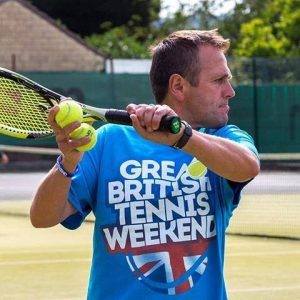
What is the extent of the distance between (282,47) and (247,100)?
44.4 ft

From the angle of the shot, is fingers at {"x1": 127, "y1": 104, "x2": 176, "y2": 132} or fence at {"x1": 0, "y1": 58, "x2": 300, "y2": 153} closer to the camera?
fingers at {"x1": 127, "y1": 104, "x2": 176, "y2": 132}

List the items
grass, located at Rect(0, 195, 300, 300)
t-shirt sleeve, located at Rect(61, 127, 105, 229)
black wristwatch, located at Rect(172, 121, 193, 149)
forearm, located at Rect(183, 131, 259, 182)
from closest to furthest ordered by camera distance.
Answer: black wristwatch, located at Rect(172, 121, 193, 149), forearm, located at Rect(183, 131, 259, 182), t-shirt sleeve, located at Rect(61, 127, 105, 229), grass, located at Rect(0, 195, 300, 300)

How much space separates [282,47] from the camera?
39.4m

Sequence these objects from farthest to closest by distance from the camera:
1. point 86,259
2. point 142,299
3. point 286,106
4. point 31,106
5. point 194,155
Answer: point 286,106
point 86,259
point 31,106
point 142,299
point 194,155

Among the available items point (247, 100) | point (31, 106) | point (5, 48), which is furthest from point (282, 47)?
point (31, 106)

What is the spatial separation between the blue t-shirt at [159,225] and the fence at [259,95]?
22138mm

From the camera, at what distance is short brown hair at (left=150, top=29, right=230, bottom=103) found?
12.5 ft

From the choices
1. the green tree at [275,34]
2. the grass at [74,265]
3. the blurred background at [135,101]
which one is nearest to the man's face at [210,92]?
the blurred background at [135,101]

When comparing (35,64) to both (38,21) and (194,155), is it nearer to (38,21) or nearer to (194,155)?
(38,21)

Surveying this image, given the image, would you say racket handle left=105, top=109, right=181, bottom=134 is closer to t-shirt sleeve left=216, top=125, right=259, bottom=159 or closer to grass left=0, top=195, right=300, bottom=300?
t-shirt sleeve left=216, top=125, right=259, bottom=159

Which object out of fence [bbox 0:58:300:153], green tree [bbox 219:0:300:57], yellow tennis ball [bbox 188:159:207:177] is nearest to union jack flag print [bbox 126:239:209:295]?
yellow tennis ball [bbox 188:159:207:177]

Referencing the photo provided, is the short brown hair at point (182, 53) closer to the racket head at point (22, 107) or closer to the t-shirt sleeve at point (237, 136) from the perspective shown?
the t-shirt sleeve at point (237, 136)

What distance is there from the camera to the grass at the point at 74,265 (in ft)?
30.0

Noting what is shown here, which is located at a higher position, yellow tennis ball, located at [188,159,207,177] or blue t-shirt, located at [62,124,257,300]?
yellow tennis ball, located at [188,159,207,177]
